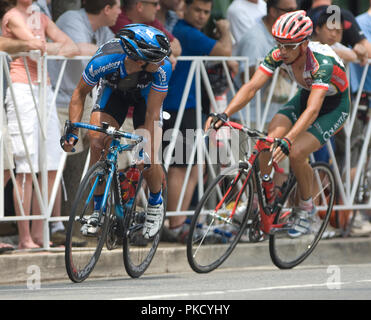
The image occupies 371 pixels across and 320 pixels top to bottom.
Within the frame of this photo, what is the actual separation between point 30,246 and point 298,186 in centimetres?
250

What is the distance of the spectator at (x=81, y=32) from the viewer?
411 inches

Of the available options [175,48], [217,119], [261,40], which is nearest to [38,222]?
[217,119]

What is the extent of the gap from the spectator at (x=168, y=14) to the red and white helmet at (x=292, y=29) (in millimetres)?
2069

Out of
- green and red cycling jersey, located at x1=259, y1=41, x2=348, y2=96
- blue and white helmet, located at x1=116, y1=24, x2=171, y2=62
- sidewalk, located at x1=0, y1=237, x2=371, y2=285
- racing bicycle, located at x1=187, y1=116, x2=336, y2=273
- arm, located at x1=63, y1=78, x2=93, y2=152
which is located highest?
blue and white helmet, located at x1=116, y1=24, x2=171, y2=62

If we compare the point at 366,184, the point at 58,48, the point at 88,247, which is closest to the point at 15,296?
the point at 88,247

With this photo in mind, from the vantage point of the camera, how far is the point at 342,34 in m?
11.9

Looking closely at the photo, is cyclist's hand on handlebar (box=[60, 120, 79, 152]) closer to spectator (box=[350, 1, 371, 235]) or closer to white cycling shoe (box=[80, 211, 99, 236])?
white cycling shoe (box=[80, 211, 99, 236])

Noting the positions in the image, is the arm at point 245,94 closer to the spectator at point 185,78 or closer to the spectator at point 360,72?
the spectator at point 185,78

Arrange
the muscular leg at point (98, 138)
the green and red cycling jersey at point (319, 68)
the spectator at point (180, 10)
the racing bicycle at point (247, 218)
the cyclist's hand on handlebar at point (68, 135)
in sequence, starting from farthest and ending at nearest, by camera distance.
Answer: the spectator at point (180, 10), the green and red cycling jersey at point (319, 68), the racing bicycle at point (247, 218), the muscular leg at point (98, 138), the cyclist's hand on handlebar at point (68, 135)

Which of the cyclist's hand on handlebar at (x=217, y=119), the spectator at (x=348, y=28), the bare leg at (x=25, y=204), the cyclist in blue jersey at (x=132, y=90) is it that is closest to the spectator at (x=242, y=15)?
the spectator at (x=348, y=28)

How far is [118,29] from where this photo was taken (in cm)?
1109

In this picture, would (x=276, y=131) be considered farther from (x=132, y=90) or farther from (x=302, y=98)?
(x=132, y=90)

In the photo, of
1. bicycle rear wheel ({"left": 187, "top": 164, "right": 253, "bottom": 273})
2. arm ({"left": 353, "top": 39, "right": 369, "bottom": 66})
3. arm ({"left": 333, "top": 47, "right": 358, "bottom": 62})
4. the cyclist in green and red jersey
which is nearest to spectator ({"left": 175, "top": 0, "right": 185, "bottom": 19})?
arm ({"left": 333, "top": 47, "right": 358, "bottom": 62})

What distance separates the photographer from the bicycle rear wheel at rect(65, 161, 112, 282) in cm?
848
